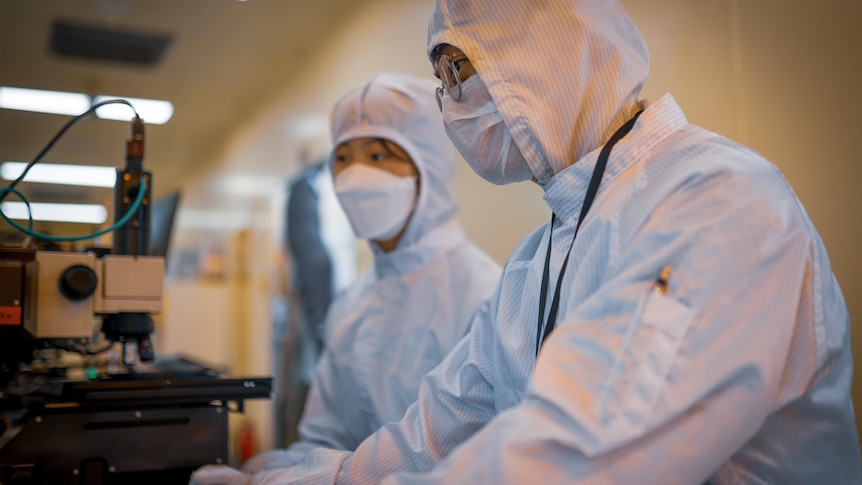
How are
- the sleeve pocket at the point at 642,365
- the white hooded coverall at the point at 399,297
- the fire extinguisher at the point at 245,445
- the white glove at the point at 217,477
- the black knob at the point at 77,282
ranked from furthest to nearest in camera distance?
the fire extinguisher at the point at 245,445 → the white hooded coverall at the point at 399,297 → the black knob at the point at 77,282 → the white glove at the point at 217,477 → the sleeve pocket at the point at 642,365

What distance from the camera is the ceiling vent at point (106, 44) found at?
376cm

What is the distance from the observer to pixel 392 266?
1890 mm

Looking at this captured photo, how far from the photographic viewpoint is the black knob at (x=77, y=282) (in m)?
1.21

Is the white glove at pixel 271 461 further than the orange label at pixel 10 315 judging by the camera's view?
Yes

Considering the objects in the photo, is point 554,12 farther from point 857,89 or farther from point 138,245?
point 138,245

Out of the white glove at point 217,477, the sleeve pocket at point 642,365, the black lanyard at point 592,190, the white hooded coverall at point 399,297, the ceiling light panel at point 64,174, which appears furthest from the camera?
the white hooded coverall at point 399,297

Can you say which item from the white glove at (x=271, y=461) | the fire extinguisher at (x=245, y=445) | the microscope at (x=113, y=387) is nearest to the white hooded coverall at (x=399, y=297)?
the white glove at (x=271, y=461)

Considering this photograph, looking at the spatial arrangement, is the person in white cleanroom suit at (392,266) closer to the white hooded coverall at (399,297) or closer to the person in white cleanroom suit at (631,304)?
the white hooded coverall at (399,297)

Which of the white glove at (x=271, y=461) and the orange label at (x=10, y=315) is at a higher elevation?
the orange label at (x=10, y=315)

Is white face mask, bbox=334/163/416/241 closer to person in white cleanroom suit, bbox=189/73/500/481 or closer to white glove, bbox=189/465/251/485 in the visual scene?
person in white cleanroom suit, bbox=189/73/500/481

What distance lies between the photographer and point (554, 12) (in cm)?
106

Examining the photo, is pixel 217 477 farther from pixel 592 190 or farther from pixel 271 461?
pixel 592 190

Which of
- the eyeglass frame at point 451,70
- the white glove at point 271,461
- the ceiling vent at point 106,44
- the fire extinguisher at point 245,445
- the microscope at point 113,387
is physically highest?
the ceiling vent at point 106,44

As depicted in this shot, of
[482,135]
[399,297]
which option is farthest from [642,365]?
[399,297]
